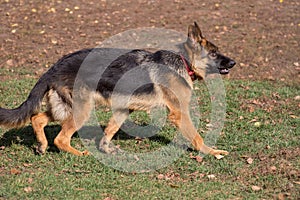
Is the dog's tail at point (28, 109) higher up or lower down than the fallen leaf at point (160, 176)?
higher up

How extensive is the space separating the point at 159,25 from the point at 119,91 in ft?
27.7

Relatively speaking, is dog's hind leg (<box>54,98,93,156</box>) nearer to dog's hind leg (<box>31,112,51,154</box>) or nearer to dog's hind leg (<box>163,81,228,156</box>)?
dog's hind leg (<box>31,112,51,154</box>)

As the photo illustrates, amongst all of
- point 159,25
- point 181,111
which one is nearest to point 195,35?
point 181,111

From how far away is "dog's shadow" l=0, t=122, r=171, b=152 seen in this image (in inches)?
298

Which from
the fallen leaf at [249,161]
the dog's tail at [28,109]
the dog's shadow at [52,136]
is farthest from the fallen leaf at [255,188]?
the dog's tail at [28,109]

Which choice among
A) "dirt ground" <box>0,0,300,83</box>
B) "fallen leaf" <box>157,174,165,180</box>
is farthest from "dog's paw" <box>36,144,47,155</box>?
"dirt ground" <box>0,0,300,83</box>

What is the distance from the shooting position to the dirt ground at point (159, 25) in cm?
1255

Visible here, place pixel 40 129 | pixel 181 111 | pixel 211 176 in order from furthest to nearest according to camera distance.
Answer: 1. pixel 181 111
2. pixel 40 129
3. pixel 211 176

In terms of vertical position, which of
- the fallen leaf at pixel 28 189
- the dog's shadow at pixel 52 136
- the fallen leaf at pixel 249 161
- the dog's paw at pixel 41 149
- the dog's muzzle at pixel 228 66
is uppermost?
the dog's muzzle at pixel 228 66

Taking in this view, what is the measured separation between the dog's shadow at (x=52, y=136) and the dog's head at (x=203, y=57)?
133cm

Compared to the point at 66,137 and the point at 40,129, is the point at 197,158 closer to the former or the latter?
the point at 66,137

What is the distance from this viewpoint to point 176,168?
22.3ft

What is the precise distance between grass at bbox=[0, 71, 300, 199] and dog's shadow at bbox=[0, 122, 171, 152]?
2 cm

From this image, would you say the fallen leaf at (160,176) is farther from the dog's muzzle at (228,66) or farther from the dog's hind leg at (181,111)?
the dog's muzzle at (228,66)
